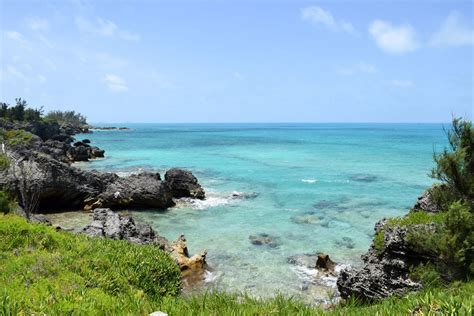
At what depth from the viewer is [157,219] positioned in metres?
28.3

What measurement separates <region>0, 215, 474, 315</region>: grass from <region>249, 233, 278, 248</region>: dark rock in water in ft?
36.9

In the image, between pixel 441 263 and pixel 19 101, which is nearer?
pixel 441 263

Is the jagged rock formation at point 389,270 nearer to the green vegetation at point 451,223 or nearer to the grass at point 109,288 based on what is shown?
the green vegetation at point 451,223

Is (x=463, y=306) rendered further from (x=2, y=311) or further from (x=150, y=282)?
(x=150, y=282)

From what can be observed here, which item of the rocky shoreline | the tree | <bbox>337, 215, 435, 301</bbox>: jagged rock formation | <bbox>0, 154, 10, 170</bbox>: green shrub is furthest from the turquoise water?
<bbox>0, 154, 10, 170</bbox>: green shrub

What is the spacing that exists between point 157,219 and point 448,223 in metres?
21.0

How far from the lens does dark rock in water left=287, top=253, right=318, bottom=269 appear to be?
65.4 ft

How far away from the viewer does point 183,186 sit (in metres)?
35.7

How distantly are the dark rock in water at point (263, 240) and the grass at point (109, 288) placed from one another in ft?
36.9

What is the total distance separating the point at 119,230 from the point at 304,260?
9888 mm

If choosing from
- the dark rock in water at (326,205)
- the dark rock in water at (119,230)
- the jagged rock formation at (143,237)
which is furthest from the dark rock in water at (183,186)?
the jagged rock formation at (143,237)

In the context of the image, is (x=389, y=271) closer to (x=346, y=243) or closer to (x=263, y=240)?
(x=346, y=243)

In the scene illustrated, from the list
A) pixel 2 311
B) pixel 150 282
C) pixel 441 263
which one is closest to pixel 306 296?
pixel 441 263

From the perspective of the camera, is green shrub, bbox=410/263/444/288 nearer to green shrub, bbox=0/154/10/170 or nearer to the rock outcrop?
the rock outcrop
